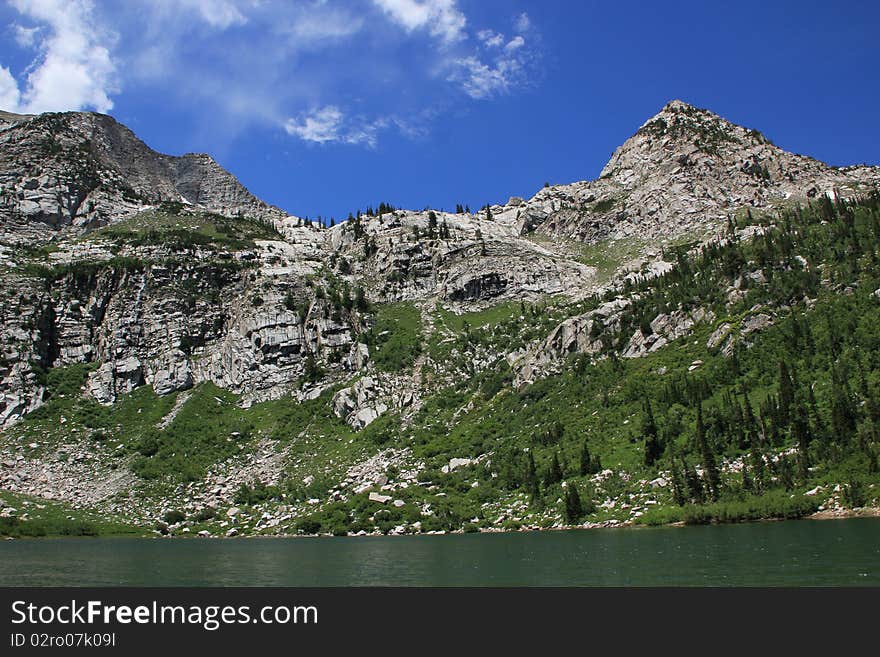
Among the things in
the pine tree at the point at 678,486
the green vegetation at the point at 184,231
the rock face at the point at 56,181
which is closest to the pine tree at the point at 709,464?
the pine tree at the point at 678,486

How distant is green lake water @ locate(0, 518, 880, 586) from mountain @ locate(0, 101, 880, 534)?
1470 cm

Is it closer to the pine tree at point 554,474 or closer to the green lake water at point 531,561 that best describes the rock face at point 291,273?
the pine tree at point 554,474

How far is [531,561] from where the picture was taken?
129 ft

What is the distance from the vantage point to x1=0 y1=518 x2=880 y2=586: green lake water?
29781 millimetres

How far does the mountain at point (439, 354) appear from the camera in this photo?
239ft

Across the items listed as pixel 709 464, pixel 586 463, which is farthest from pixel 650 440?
pixel 709 464

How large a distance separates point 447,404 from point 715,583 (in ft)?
285

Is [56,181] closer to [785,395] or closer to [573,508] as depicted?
[573,508]

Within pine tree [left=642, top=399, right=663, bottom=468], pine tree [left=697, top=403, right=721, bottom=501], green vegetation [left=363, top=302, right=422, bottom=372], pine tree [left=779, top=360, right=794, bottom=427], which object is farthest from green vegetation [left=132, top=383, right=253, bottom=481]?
pine tree [left=779, top=360, right=794, bottom=427]

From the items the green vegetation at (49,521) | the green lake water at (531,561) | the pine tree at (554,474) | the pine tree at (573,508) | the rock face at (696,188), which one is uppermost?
the rock face at (696,188)

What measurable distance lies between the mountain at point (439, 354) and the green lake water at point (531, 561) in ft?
48.2
